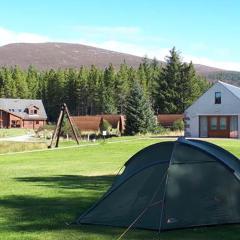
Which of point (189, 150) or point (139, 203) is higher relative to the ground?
point (189, 150)

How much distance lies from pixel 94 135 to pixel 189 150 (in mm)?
45711

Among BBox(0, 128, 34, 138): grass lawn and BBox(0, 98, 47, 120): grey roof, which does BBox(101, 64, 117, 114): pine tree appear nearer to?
BBox(0, 98, 47, 120): grey roof

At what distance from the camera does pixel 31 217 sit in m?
10.0

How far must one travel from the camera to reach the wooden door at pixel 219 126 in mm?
49750

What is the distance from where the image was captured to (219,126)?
5038 cm

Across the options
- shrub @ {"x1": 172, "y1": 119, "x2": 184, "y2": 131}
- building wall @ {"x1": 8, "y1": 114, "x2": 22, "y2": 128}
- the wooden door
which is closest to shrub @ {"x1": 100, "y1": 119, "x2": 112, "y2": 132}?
shrub @ {"x1": 172, "y1": 119, "x2": 184, "y2": 131}

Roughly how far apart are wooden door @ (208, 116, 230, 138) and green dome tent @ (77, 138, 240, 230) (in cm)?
4111

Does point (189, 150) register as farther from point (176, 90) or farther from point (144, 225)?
point (176, 90)

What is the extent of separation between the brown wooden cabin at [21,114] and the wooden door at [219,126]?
150 ft

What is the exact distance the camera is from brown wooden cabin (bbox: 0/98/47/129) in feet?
295

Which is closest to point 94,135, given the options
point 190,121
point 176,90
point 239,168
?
point 190,121

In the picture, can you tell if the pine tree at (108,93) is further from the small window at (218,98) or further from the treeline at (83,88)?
the small window at (218,98)

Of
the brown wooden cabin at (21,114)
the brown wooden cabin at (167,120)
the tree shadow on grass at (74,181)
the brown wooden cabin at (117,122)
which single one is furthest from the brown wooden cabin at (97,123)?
the tree shadow on grass at (74,181)

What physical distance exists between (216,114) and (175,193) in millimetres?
42512
